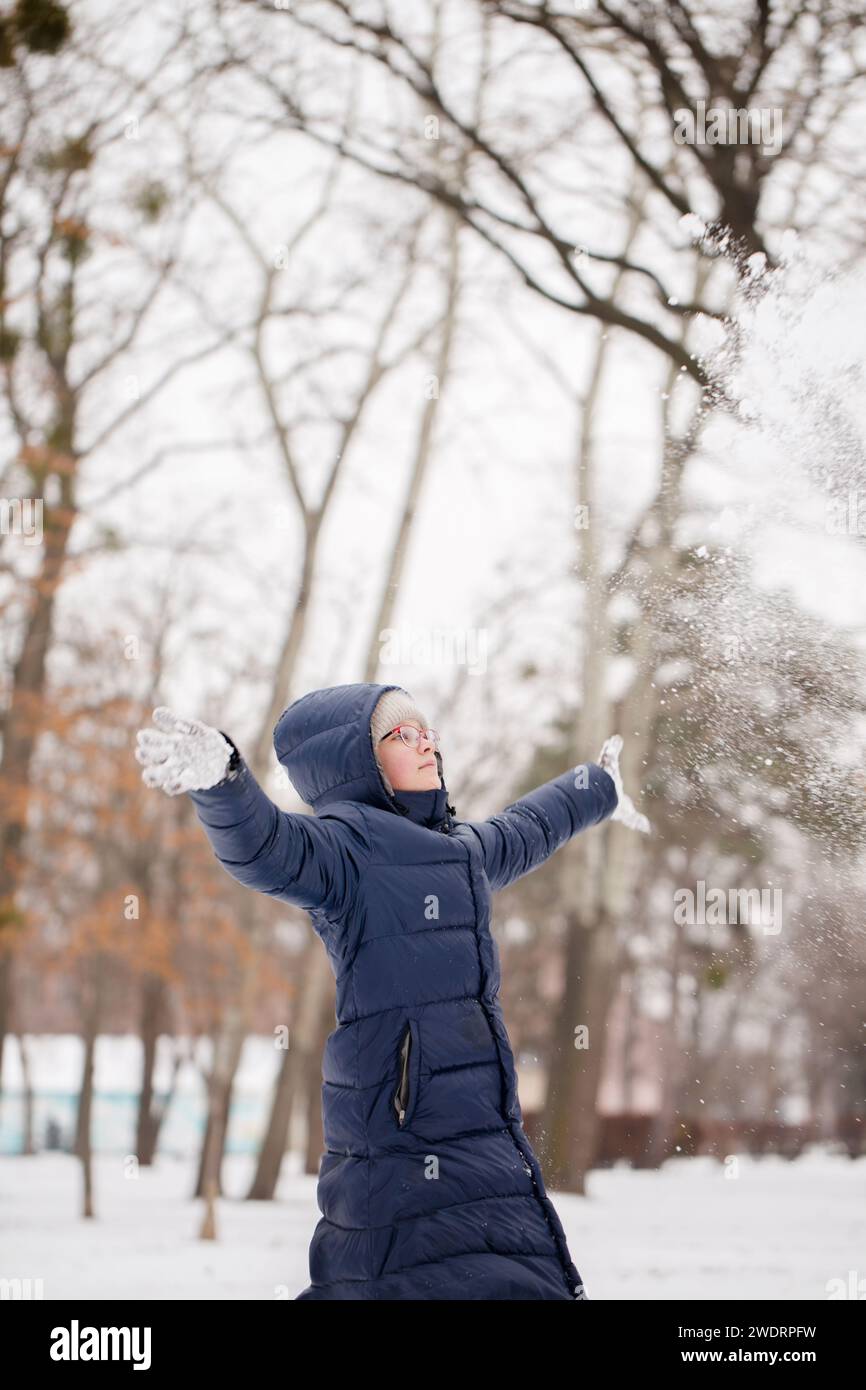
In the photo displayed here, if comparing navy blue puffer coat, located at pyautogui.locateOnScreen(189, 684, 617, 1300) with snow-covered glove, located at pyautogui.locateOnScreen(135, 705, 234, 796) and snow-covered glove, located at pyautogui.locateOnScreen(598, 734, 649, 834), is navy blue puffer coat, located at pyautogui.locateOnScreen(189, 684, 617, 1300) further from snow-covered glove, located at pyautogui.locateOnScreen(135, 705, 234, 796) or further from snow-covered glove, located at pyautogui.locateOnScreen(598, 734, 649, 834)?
snow-covered glove, located at pyautogui.locateOnScreen(598, 734, 649, 834)

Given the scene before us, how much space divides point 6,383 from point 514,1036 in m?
7.29

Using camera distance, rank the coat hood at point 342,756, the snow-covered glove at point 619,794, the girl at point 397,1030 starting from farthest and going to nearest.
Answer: the snow-covered glove at point 619,794 → the coat hood at point 342,756 → the girl at point 397,1030

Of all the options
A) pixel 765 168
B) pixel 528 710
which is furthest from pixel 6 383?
pixel 765 168

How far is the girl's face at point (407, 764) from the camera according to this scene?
2221 mm

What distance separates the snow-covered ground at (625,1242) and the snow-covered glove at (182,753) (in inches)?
74.7

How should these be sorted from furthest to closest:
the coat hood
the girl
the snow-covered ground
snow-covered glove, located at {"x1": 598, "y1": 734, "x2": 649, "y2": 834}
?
the snow-covered ground, snow-covered glove, located at {"x1": 598, "y1": 734, "x2": 649, "y2": 834}, the coat hood, the girl

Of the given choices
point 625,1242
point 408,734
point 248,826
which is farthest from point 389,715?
point 625,1242

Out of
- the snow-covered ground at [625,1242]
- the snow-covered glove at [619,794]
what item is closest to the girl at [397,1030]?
the snow-covered glove at [619,794]

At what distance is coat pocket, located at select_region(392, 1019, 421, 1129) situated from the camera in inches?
75.9

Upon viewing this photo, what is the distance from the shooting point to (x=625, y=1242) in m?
4.66

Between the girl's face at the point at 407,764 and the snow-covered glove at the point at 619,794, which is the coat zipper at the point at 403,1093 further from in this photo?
the snow-covered glove at the point at 619,794

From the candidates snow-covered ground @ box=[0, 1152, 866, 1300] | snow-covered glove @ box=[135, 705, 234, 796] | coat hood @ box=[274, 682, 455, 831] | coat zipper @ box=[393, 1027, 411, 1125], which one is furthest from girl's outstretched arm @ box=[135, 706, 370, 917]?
snow-covered ground @ box=[0, 1152, 866, 1300]

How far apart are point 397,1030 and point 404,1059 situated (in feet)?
0.15

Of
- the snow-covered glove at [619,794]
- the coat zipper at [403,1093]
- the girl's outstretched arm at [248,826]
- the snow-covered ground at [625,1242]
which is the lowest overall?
the snow-covered ground at [625,1242]
